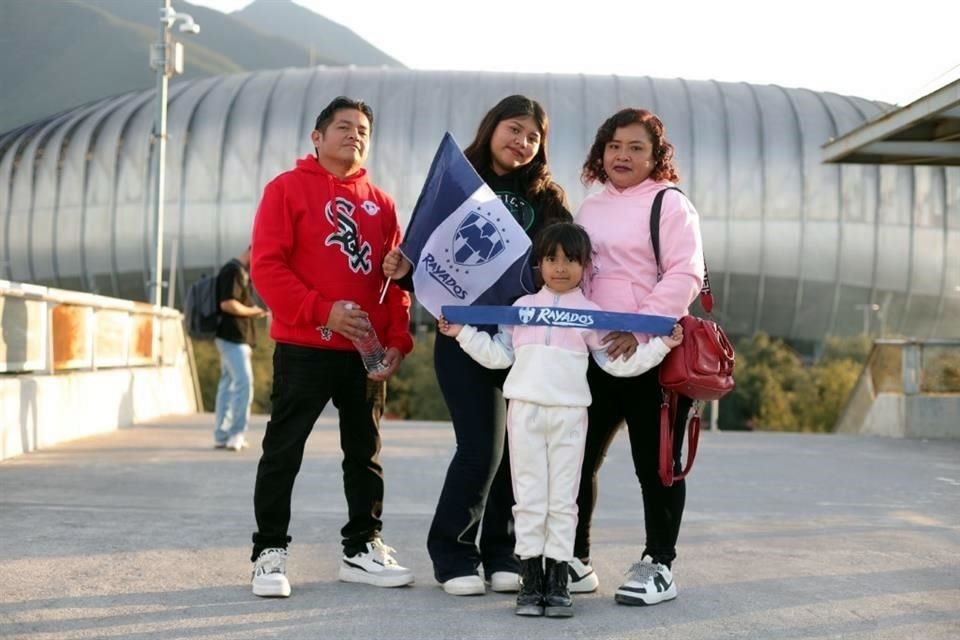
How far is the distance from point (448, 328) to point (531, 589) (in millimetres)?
1038

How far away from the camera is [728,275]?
52094 mm

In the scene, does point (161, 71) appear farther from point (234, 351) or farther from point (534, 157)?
point (534, 157)

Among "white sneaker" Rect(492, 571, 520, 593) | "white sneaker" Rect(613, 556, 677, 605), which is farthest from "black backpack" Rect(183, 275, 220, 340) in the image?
"white sneaker" Rect(613, 556, 677, 605)

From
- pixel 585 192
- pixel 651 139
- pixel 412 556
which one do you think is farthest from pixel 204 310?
pixel 585 192

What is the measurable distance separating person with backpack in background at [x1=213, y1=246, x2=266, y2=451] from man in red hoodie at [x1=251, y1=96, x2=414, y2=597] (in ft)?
21.2

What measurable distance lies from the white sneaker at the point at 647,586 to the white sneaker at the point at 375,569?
87 centimetres

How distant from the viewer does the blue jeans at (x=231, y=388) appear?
469 inches

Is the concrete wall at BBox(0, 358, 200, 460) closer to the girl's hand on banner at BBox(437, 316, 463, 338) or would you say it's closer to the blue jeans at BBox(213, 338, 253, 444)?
the blue jeans at BBox(213, 338, 253, 444)

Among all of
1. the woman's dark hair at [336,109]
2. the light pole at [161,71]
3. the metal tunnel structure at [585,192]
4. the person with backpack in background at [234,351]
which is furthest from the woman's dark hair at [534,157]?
the metal tunnel structure at [585,192]

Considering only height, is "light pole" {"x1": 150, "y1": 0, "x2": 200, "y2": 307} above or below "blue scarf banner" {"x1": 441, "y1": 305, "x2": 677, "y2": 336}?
above

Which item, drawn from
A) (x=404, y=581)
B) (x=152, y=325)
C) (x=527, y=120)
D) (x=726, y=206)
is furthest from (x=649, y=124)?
(x=726, y=206)

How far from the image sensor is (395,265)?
17.3ft

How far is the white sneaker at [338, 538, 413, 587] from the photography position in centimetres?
525

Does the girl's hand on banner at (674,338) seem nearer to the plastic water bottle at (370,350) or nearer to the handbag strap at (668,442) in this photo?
the handbag strap at (668,442)
